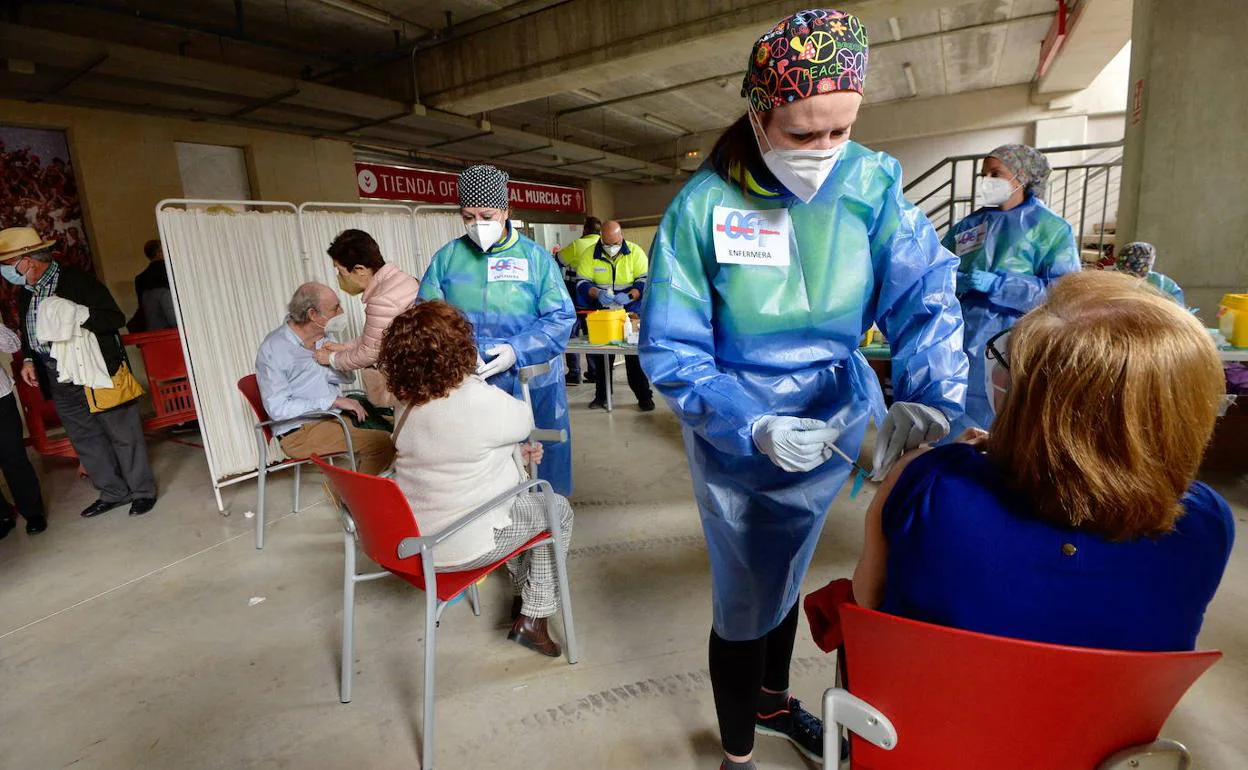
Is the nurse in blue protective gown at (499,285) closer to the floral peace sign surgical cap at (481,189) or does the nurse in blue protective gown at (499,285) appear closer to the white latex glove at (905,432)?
the floral peace sign surgical cap at (481,189)

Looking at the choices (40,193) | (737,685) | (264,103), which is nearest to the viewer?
(737,685)

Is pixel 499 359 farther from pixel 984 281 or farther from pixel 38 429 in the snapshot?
pixel 38 429

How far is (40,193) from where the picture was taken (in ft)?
17.0

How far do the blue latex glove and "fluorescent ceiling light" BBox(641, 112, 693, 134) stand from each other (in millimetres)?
7464

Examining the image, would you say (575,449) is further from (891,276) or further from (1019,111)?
(1019,111)

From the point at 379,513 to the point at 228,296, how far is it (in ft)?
8.30

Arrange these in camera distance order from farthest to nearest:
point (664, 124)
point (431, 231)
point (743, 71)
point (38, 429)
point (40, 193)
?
point (664, 124)
point (743, 71)
point (40, 193)
point (431, 231)
point (38, 429)

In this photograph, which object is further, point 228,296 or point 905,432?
point 228,296

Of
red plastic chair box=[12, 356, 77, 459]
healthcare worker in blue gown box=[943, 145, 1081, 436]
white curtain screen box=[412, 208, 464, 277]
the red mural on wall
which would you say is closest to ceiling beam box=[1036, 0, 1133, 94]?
healthcare worker in blue gown box=[943, 145, 1081, 436]

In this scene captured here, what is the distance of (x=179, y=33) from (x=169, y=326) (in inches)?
92.6

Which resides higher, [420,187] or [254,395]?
[420,187]

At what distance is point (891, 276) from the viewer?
1.14m

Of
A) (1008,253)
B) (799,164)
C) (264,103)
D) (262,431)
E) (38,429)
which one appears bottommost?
(38,429)

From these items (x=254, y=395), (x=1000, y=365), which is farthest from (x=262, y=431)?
(x=1000, y=365)
